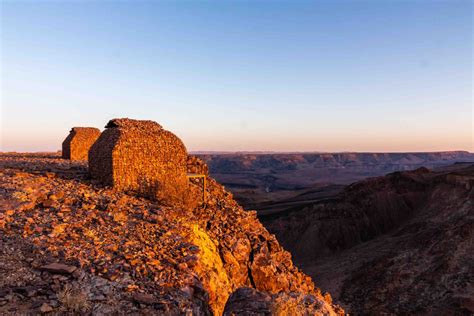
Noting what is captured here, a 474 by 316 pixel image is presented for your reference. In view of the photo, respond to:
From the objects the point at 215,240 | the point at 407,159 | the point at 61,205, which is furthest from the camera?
the point at 407,159

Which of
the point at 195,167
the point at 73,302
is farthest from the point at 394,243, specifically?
the point at 73,302

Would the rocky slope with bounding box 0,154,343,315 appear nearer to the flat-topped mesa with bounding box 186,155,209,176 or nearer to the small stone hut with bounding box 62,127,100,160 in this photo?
the flat-topped mesa with bounding box 186,155,209,176

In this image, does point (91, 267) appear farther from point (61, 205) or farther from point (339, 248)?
point (339, 248)

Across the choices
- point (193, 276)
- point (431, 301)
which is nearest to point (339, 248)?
point (431, 301)

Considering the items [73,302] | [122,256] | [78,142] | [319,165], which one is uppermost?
[78,142]

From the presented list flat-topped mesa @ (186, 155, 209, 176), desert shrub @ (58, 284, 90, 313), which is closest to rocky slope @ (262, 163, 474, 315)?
flat-topped mesa @ (186, 155, 209, 176)

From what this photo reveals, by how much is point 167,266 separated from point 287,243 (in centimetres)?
3177

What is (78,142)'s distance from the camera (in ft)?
60.0

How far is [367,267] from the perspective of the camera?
2530 centimetres

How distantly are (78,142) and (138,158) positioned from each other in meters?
9.78

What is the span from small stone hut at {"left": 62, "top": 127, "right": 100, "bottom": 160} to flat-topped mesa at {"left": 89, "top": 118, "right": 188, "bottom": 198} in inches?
308

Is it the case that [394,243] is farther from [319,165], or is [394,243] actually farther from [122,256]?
[319,165]

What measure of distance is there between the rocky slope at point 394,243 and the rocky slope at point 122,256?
12.4 m

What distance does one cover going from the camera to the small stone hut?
1802cm
